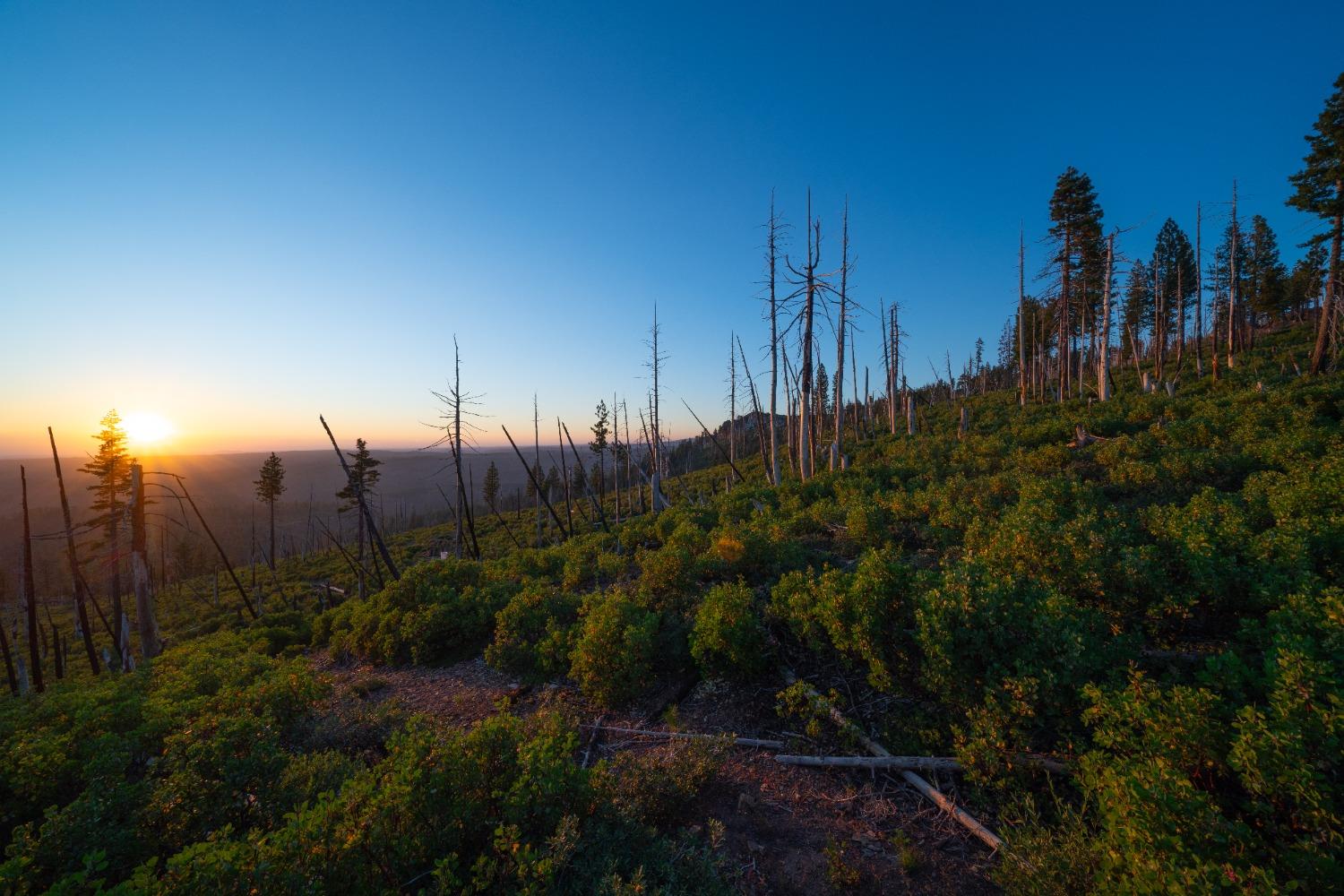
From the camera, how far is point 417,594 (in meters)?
11.3

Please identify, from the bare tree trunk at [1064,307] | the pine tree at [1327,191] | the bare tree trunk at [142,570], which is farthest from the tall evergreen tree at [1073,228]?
the bare tree trunk at [142,570]

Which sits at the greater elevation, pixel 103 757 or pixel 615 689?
pixel 103 757

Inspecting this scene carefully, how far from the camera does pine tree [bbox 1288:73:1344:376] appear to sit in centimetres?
1800

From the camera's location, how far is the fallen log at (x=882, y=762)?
4.62 meters

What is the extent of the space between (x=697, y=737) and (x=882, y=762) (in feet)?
6.53

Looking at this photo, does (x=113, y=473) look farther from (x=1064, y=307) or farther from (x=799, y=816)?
(x=1064, y=307)

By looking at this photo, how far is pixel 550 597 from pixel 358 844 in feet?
21.3

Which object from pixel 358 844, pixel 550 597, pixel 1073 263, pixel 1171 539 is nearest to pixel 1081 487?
pixel 1171 539

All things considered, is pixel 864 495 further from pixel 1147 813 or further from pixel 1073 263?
pixel 1073 263

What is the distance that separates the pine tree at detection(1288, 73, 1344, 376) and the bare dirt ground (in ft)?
89.2

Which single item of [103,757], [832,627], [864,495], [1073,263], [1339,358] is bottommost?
[103,757]

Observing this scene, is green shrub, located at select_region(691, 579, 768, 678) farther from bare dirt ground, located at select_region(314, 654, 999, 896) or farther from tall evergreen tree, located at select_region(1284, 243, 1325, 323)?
tall evergreen tree, located at select_region(1284, 243, 1325, 323)

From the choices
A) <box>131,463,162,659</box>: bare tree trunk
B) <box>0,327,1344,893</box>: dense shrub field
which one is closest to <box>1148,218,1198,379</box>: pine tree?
<box>0,327,1344,893</box>: dense shrub field

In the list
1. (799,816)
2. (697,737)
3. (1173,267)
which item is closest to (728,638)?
(697,737)
